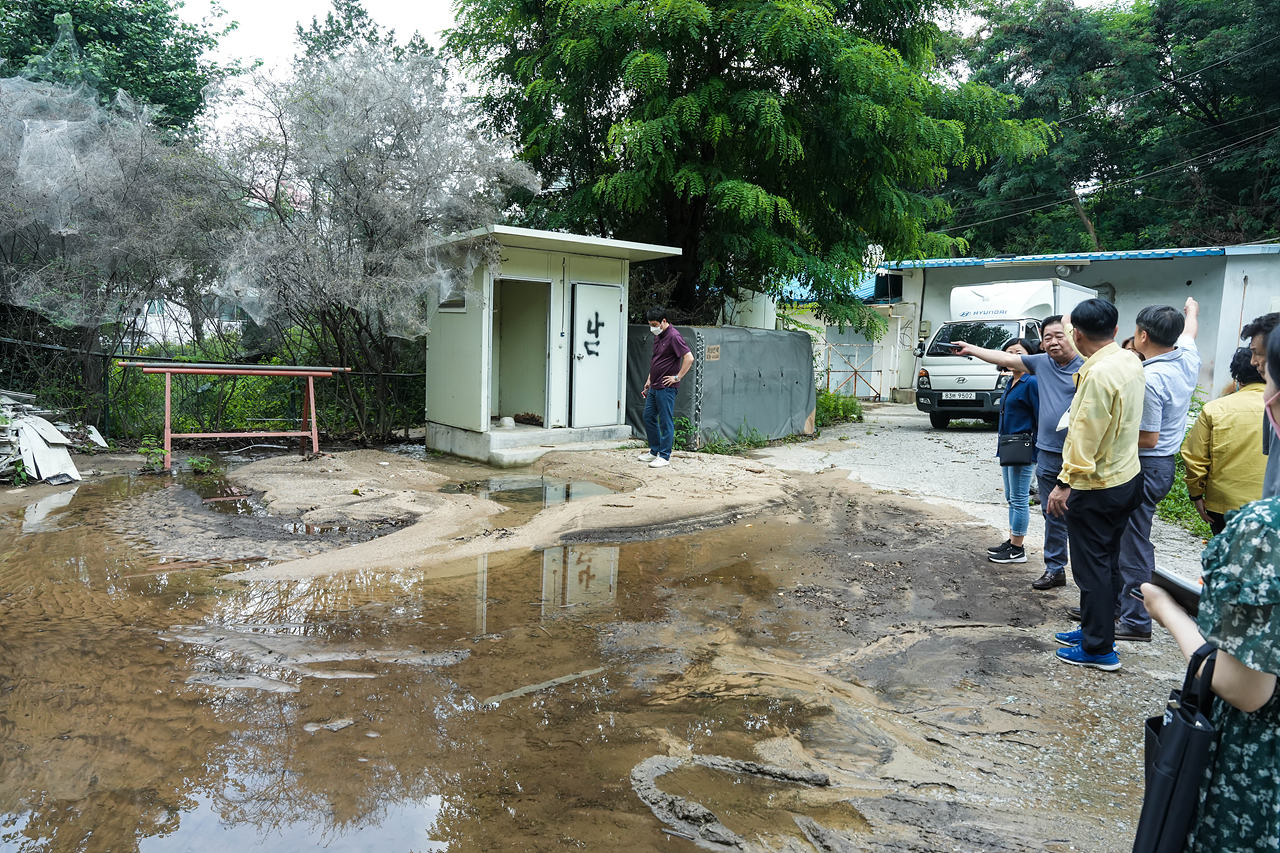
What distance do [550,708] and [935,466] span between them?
8.29 metres

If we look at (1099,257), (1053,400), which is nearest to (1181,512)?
(1053,400)

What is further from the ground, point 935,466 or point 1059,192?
point 1059,192

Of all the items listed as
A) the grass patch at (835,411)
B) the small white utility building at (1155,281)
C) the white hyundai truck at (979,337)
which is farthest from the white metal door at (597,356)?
the small white utility building at (1155,281)

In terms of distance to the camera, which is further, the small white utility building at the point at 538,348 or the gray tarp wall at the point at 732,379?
the gray tarp wall at the point at 732,379

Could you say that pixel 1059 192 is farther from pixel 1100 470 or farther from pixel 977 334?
pixel 1100 470

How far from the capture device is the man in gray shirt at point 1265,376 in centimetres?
229

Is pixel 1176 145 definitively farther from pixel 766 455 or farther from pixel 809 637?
pixel 809 637

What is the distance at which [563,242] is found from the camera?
10.4m

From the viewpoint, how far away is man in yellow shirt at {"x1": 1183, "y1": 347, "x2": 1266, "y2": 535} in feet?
12.7

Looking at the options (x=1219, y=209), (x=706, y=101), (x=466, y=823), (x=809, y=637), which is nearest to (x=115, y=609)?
(x=466, y=823)

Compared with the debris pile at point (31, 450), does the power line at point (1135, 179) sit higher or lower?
higher

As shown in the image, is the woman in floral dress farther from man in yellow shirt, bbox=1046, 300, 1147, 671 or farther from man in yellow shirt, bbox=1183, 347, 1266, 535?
man in yellow shirt, bbox=1183, 347, 1266, 535

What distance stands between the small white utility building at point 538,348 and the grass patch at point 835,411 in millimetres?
5511

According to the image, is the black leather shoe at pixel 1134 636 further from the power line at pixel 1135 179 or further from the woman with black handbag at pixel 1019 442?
the power line at pixel 1135 179
